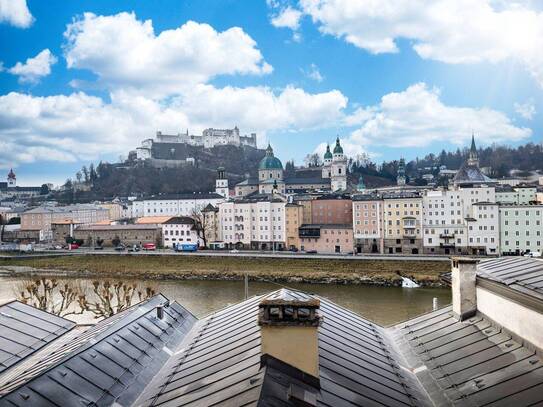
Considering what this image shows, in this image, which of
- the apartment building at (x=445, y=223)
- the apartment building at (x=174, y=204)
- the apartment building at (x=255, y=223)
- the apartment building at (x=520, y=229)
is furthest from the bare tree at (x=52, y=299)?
the apartment building at (x=174, y=204)

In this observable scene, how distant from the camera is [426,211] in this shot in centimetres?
5625

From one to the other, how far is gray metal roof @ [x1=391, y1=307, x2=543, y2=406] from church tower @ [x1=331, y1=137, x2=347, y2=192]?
8742 centimetres

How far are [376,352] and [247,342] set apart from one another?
2.62m

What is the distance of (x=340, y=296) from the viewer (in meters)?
36.8

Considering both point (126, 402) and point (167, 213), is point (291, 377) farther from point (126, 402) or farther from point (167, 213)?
point (167, 213)

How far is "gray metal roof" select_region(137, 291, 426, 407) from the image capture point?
266 inches

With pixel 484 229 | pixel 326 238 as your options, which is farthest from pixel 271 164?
pixel 484 229

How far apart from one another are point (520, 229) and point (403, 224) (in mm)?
10939

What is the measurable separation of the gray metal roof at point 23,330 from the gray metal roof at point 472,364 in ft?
27.0

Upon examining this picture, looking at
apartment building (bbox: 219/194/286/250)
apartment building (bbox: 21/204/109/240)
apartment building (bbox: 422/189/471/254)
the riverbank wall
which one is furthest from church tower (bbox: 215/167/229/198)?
apartment building (bbox: 422/189/471/254)

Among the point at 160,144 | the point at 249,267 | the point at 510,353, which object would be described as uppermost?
the point at 160,144

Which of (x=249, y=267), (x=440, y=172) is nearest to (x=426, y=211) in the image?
(x=249, y=267)

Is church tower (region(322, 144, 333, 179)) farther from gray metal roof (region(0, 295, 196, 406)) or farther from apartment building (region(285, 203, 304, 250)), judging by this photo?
gray metal roof (region(0, 295, 196, 406))

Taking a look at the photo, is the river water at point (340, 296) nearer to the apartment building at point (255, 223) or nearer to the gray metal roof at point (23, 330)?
the gray metal roof at point (23, 330)
